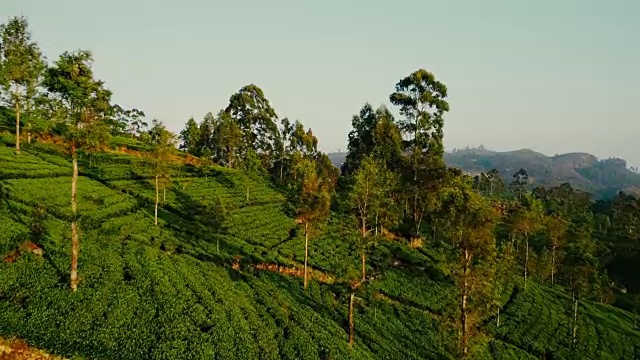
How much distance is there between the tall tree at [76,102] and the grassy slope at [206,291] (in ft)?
13.2

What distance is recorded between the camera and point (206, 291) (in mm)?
36188

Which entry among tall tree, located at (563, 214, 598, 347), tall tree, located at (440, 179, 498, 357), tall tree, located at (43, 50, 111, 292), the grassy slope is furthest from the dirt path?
tall tree, located at (563, 214, 598, 347)

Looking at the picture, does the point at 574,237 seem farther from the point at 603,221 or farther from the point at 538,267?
the point at 603,221

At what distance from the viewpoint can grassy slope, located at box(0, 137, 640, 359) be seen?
27.8 m

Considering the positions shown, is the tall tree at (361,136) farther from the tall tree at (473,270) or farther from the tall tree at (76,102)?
the tall tree at (76,102)

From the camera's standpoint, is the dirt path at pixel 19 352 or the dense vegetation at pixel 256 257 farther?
the dense vegetation at pixel 256 257

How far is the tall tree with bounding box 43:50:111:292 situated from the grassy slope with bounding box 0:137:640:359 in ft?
13.2

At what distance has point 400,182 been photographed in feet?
231

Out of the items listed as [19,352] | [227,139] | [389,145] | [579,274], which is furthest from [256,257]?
[227,139]

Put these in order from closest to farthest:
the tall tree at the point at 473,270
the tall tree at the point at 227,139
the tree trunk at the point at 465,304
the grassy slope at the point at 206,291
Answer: the grassy slope at the point at 206,291
the tree trunk at the point at 465,304
the tall tree at the point at 473,270
the tall tree at the point at 227,139

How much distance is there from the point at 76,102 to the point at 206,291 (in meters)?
16.8

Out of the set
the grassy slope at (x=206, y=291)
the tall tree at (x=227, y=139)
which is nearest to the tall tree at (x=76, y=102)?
the grassy slope at (x=206, y=291)

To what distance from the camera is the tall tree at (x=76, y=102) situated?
2814 centimetres

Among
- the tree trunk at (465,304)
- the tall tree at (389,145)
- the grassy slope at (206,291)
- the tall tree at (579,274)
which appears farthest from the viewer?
the tall tree at (389,145)
